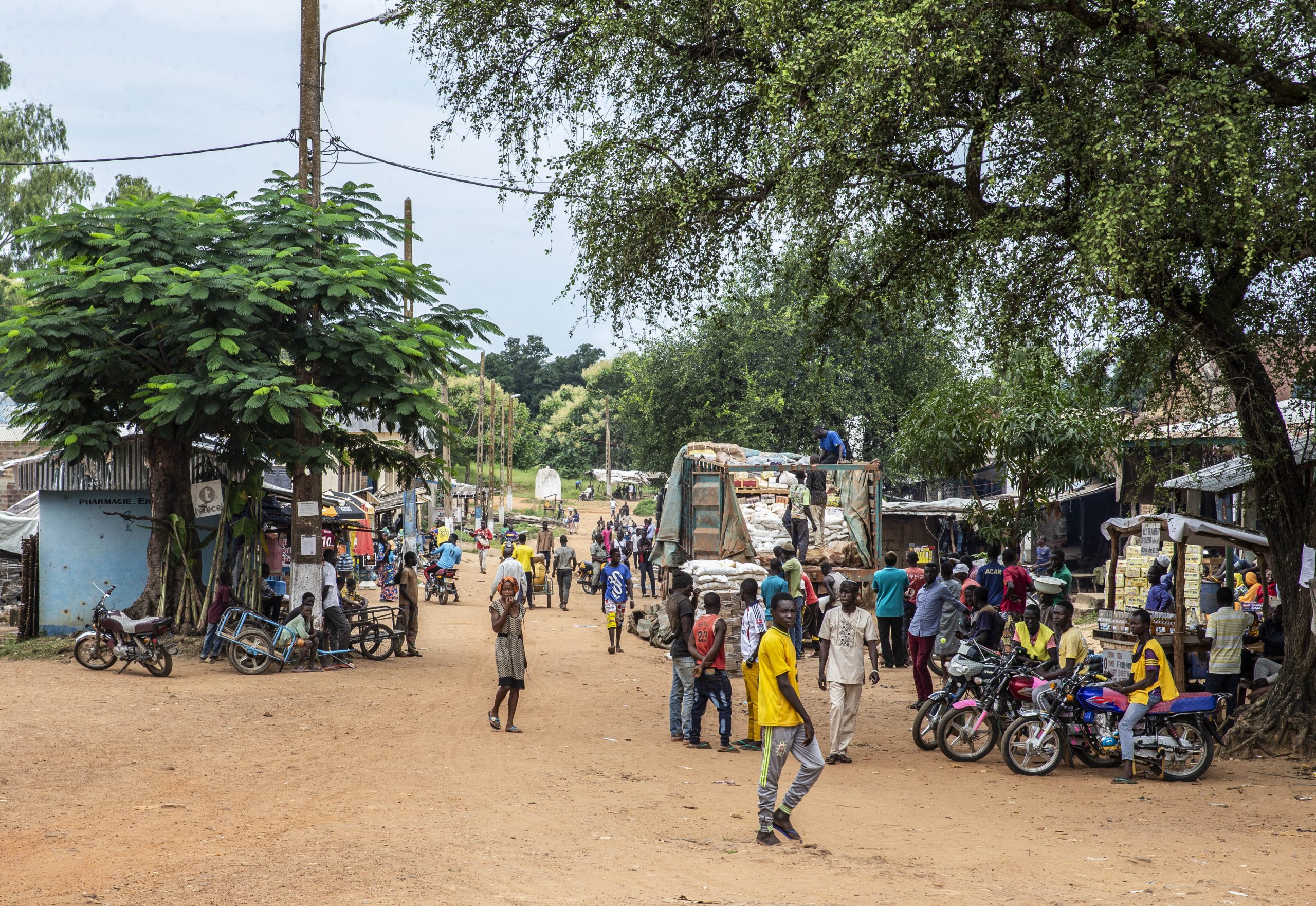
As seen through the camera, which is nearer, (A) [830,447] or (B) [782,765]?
(B) [782,765]

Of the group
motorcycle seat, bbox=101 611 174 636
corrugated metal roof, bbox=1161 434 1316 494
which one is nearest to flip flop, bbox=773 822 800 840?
corrugated metal roof, bbox=1161 434 1316 494

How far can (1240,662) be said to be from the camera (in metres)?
11.8

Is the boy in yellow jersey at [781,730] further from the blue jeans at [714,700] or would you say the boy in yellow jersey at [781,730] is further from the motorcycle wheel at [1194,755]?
the motorcycle wheel at [1194,755]

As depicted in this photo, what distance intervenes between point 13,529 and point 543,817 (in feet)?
61.9

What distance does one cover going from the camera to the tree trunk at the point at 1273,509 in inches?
395

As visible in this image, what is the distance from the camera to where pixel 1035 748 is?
392 inches

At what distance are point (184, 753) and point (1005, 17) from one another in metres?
9.97

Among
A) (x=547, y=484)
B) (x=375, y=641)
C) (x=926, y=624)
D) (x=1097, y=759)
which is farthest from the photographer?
(x=547, y=484)

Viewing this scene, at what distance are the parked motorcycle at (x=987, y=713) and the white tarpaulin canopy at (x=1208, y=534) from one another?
2293mm

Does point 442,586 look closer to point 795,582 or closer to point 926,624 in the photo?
point 795,582

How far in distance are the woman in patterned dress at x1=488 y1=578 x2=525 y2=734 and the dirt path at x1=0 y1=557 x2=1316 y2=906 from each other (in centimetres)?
43

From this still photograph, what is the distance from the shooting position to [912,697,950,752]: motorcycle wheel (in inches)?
434

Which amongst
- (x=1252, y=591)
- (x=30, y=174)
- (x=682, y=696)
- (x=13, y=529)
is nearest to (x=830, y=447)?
(x=1252, y=591)

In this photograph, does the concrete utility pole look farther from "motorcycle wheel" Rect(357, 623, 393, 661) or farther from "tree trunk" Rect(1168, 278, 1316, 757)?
"tree trunk" Rect(1168, 278, 1316, 757)
